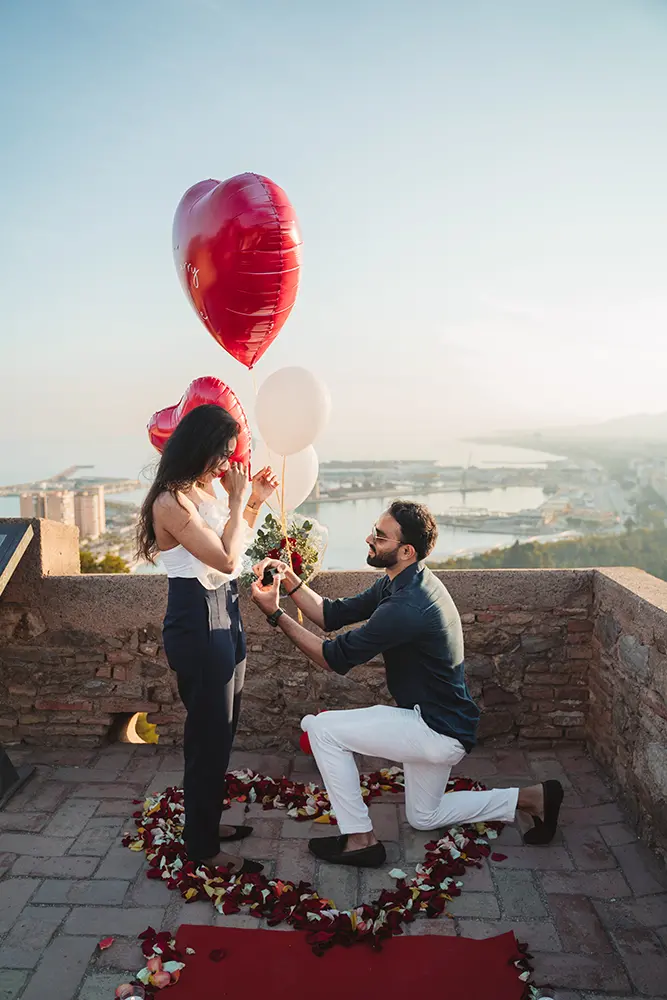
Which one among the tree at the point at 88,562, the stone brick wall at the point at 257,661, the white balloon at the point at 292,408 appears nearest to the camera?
the white balloon at the point at 292,408

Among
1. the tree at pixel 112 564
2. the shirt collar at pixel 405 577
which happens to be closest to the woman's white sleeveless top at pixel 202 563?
the shirt collar at pixel 405 577

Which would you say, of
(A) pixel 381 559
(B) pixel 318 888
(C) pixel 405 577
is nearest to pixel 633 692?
(C) pixel 405 577

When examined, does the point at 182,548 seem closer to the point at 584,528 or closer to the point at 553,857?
the point at 553,857

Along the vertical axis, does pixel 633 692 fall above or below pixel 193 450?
below

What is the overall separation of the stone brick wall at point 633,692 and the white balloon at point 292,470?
1598 mm

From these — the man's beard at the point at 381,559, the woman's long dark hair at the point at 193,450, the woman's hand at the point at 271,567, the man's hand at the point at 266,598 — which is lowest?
the man's hand at the point at 266,598

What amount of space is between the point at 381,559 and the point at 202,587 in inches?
28.9

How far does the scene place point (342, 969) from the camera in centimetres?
237

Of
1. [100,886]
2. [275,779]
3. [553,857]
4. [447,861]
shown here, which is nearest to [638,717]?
[553,857]

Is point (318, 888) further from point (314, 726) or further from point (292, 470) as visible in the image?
point (292, 470)

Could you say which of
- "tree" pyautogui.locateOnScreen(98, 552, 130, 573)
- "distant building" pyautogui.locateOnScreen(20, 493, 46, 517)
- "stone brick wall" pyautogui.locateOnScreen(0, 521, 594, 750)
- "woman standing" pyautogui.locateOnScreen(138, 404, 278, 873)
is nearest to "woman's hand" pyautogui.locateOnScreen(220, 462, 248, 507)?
"woman standing" pyautogui.locateOnScreen(138, 404, 278, 873)

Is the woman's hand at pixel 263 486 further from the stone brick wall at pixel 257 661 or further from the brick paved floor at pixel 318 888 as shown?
the brick paved floor at pixel 318 888

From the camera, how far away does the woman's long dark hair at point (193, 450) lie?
2.63 metres

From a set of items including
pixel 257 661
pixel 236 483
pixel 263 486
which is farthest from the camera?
pixel 257 661
